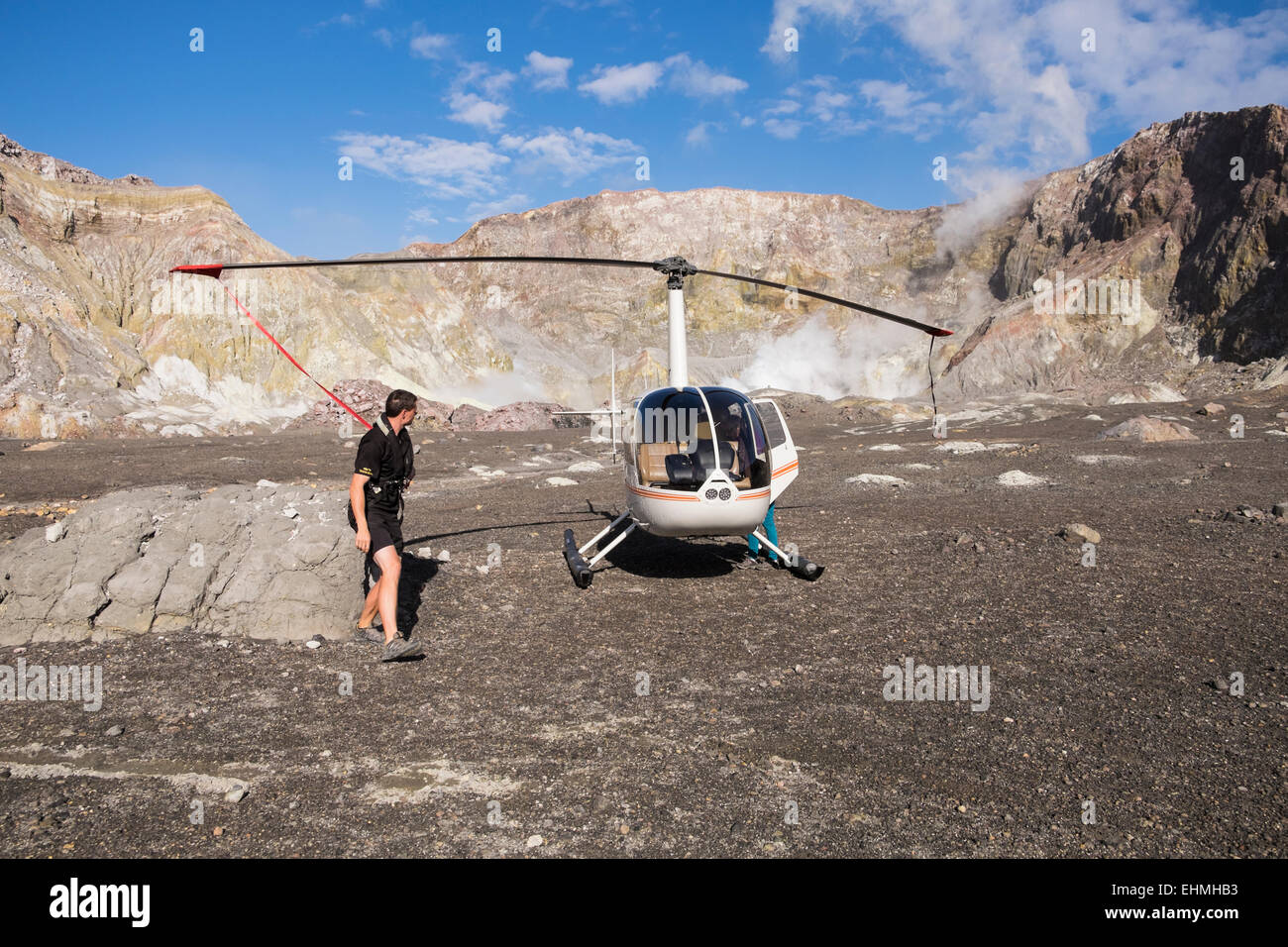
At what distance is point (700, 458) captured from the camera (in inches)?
340

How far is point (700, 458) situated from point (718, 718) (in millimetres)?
3687

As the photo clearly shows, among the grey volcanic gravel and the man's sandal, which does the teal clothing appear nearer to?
the grey volcanic gravel

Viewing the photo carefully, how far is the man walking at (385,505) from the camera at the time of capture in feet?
21.9

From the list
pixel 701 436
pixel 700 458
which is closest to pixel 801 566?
pixel 700 458

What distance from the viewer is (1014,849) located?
150 inches

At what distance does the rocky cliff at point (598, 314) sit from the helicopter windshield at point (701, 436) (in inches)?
1382

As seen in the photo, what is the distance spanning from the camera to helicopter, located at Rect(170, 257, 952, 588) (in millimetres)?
8305

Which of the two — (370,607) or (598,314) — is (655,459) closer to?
(370,607)

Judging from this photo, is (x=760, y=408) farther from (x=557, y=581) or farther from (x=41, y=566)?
(x=41, y=566)

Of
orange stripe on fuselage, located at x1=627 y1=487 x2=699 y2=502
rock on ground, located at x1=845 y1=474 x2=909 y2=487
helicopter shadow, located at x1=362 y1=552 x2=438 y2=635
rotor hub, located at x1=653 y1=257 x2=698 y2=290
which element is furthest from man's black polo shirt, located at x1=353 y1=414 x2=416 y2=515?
rock on ground, located at x1=845 y1=474 x2=909 y2=487

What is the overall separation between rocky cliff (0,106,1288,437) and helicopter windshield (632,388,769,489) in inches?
1382

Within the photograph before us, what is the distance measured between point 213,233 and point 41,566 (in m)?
51.0
